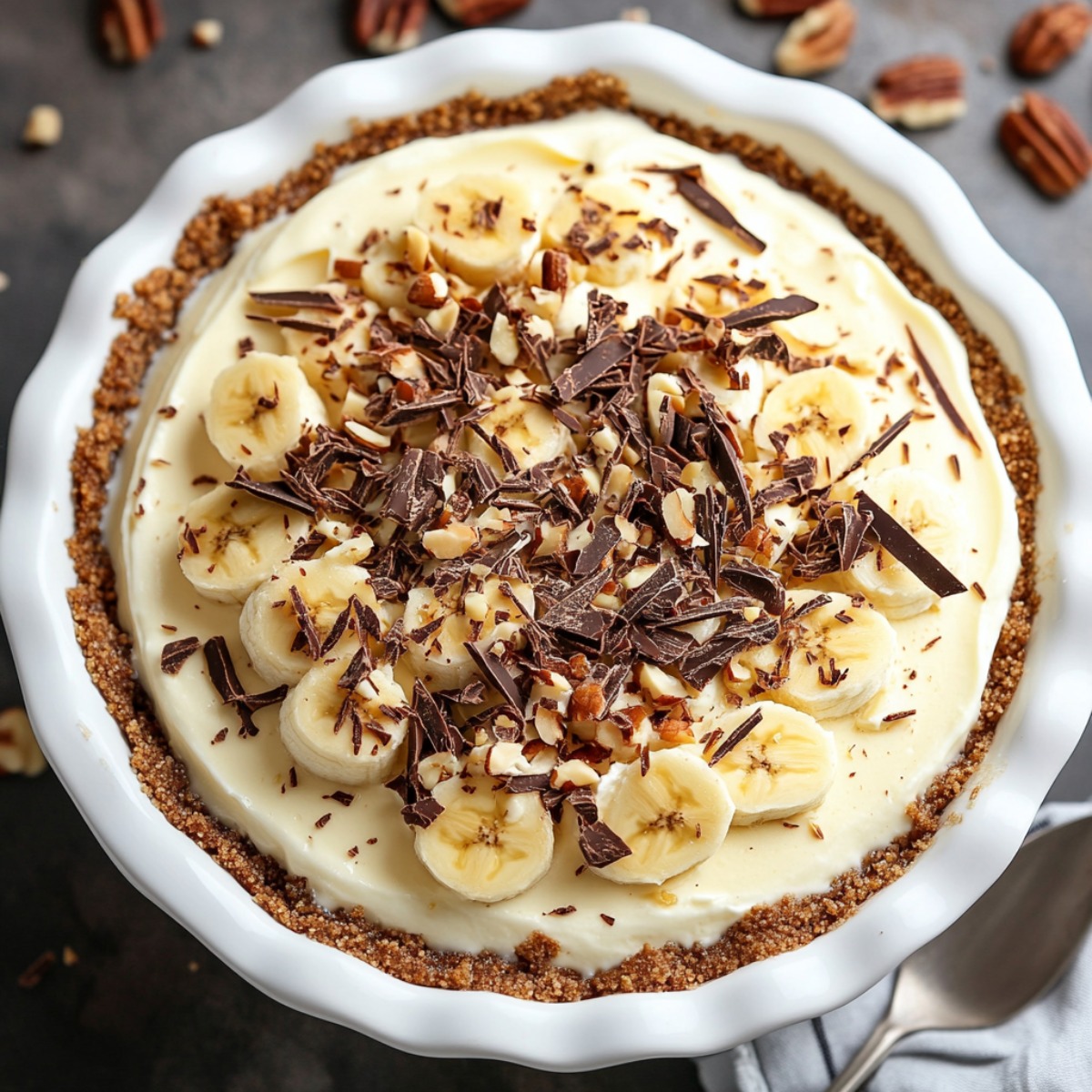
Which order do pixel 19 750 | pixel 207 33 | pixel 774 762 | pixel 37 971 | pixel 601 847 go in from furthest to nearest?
pixel 207 33
pixel 19 750
pixel 37 971
pixel 774 762
pixel 601 847

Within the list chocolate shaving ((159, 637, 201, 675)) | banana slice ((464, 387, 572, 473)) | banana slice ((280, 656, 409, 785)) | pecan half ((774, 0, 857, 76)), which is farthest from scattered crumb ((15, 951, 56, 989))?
pecan half ((774, 0, 857, 76))

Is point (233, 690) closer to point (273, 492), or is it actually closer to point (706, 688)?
point (273, 492)

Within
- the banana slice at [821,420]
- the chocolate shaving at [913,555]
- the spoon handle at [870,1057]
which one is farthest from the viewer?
the spoon handle at [870,1057]

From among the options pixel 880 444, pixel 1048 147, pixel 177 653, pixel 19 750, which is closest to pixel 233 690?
pixel 177 653

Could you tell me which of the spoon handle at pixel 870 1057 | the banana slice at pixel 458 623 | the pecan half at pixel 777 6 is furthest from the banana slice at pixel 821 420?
the pecan half at pixel 777 6

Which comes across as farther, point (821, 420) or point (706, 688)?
point (821, 420)

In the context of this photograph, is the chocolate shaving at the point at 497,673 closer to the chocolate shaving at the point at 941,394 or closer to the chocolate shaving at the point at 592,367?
the chocolate shaving at the point at 592,367
